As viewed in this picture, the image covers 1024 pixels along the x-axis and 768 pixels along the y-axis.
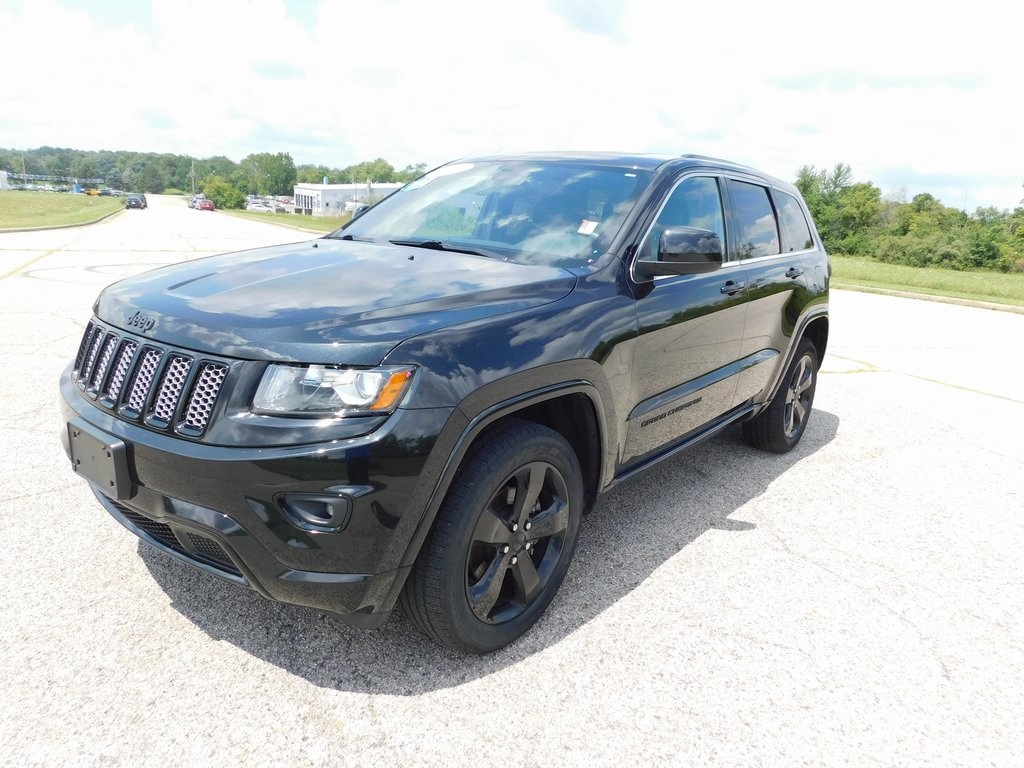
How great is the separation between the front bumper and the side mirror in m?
1.26

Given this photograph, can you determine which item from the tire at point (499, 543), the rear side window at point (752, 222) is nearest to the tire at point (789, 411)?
the rear side window at point (752, 222)

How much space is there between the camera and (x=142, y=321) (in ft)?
8.03

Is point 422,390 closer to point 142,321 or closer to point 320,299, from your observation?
point 320,299

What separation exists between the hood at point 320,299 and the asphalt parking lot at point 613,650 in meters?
1.12

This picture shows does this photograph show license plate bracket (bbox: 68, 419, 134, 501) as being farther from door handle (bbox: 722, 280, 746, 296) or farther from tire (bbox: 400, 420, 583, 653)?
door handle (bbox: 722, 280, 746, 296)

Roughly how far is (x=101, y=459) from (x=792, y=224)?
422 cm

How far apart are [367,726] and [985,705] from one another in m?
2.12

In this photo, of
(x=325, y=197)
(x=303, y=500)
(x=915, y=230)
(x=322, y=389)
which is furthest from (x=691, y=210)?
(x=325, y=197)

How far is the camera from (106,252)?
1741 cm

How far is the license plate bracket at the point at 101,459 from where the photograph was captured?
2.29 metres

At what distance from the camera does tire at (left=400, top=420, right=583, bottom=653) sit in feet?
7.73

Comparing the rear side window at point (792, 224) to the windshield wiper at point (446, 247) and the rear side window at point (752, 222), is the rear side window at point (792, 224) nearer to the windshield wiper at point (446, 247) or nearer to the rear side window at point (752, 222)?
the rear side window at point (752, 222)

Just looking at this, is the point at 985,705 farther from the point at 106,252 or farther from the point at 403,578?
the point at 106,252

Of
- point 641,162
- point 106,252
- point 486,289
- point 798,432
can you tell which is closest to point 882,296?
point 798,432
